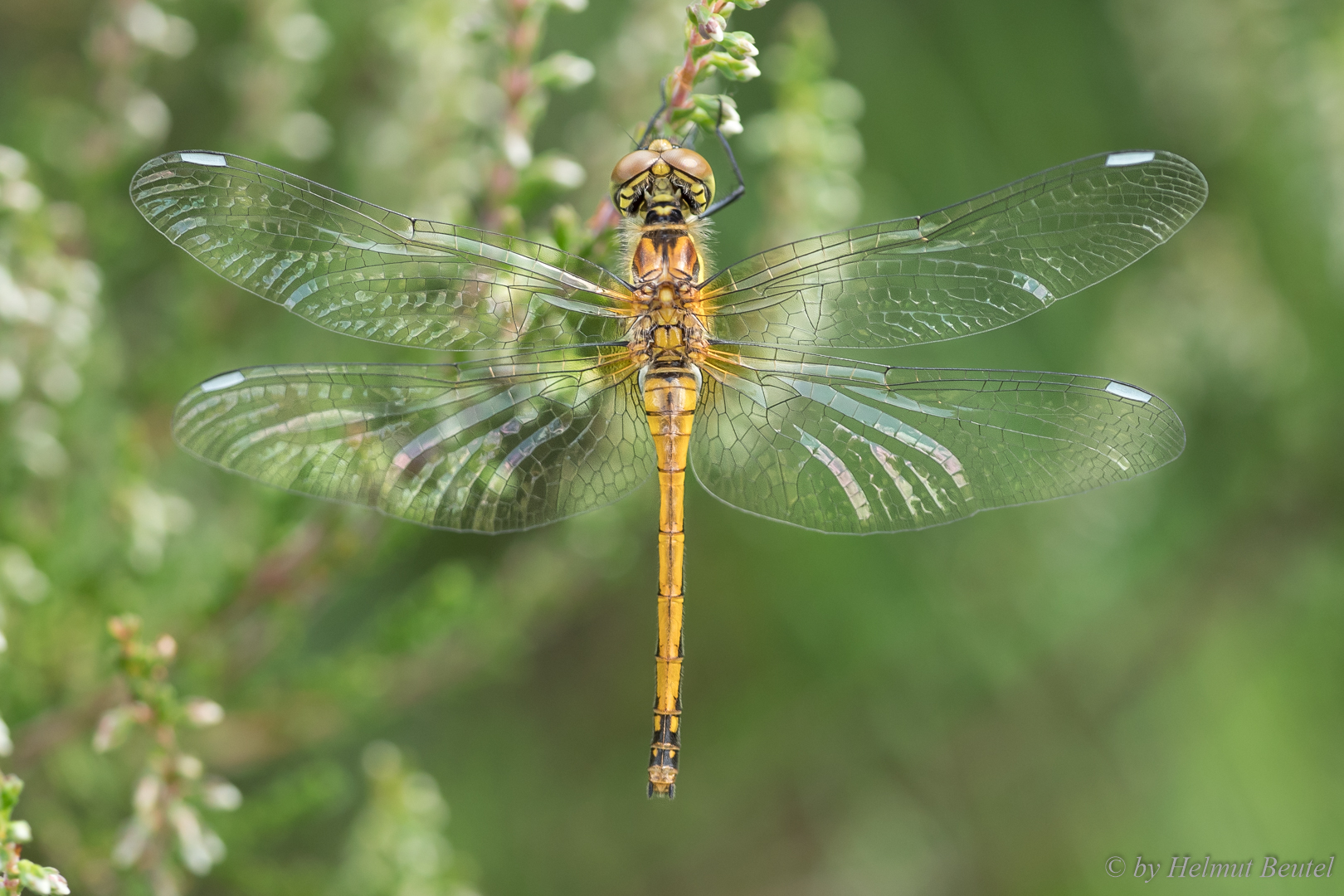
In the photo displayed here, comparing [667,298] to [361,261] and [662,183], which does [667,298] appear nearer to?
[662,183]

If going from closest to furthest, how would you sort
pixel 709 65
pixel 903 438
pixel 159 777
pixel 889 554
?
pixel 709 65, pixel 159 777, pixel 903 438, pixel 889 554

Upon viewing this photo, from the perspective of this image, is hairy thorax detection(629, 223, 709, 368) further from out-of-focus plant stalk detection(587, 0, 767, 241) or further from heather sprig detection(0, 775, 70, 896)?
heather sprig detection(0, 775, 70, 896)

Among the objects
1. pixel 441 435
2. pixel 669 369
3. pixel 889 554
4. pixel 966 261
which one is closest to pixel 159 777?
pixel 441 435

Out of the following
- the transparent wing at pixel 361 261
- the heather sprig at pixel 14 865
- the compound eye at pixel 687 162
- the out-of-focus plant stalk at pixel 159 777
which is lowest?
the heather sprig at pixel 14 865

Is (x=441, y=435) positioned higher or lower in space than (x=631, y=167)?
lower

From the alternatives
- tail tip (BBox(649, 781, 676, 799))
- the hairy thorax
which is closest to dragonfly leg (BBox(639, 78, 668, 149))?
the hairy thorax

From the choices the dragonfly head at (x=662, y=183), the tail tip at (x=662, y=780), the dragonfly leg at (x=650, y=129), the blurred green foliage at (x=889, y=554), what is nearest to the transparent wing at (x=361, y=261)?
the dragonfly head at (x=662, y=183)

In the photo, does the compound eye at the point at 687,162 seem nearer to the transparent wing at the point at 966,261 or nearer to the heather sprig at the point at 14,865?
the transparent wing at the point at 966,261
